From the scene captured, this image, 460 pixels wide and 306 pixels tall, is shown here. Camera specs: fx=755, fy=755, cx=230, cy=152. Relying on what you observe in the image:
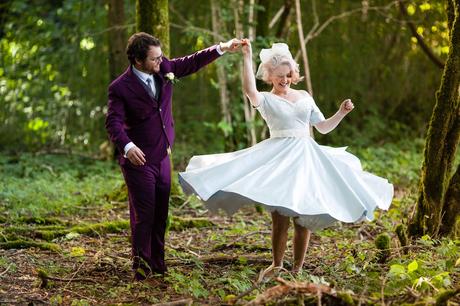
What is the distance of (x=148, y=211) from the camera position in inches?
214

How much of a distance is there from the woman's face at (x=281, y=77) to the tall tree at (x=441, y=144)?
122 centimetres

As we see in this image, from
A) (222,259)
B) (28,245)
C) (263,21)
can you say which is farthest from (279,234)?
(263,21)

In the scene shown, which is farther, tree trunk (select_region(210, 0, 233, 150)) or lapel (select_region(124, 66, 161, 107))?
tree trunk (select_region(210, 0, 233, 150))

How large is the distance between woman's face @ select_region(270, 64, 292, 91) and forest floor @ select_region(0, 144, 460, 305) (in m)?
1.33

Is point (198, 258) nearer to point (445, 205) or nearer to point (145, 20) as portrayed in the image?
point (445, 205)

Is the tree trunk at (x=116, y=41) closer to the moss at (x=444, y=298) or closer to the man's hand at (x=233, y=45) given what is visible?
the man's hand at (x=233, y=45)

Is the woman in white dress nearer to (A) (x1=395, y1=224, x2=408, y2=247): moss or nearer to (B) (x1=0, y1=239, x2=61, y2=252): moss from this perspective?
(A) (x1=395, y1=224, x2=408, y2=247): moss

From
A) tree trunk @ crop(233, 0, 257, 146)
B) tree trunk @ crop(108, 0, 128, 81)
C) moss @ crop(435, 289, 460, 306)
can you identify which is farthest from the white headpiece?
tree trunk @ crop(108, 0, 128, 81)

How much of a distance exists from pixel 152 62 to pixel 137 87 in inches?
8.2

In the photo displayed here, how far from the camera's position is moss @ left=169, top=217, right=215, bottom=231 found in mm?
7680

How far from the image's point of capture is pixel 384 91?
16672mm

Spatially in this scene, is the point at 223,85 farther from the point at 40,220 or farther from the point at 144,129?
the point at 144,129

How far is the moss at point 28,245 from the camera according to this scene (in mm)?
6418

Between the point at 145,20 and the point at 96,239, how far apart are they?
2.23 metres
